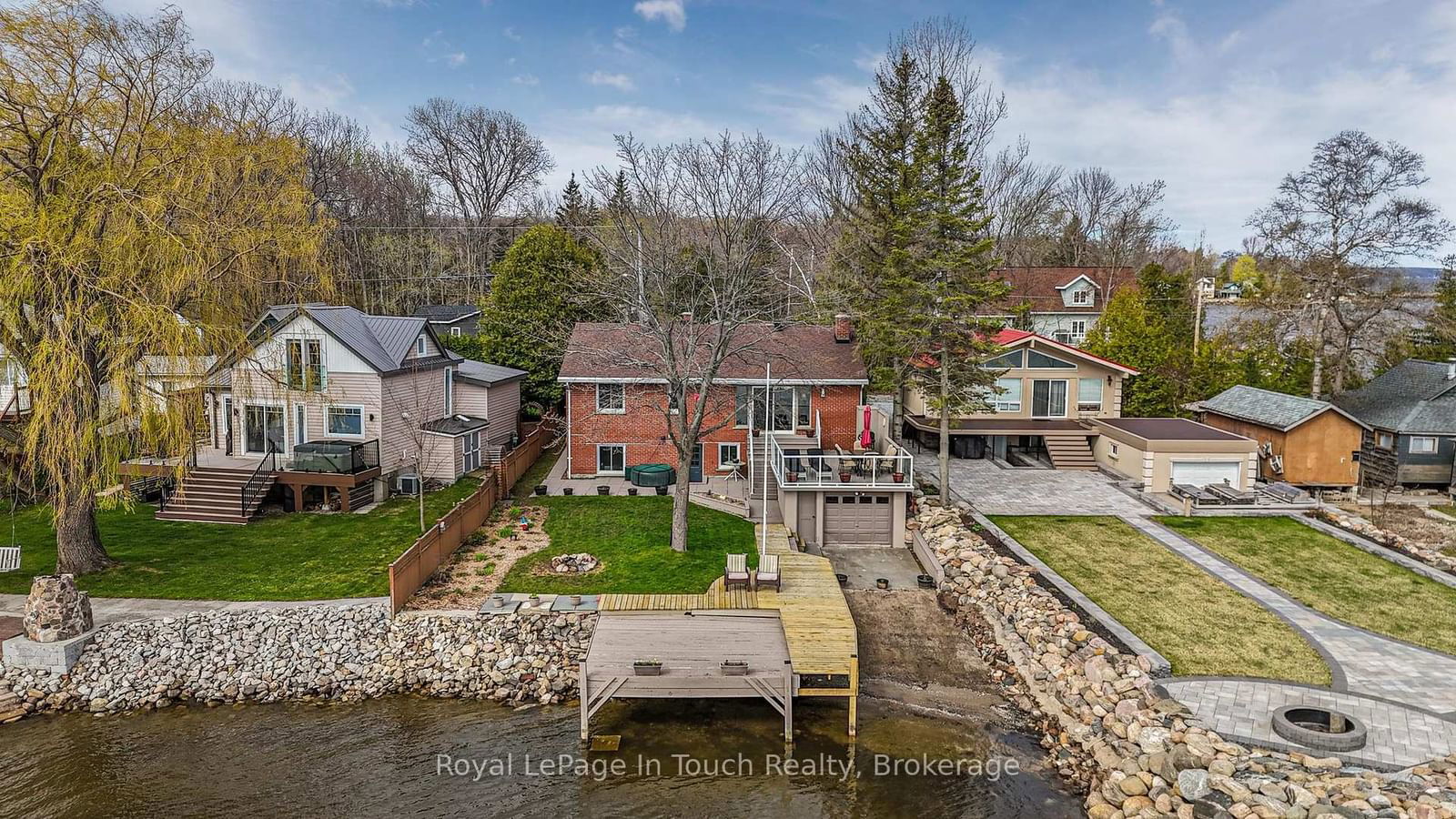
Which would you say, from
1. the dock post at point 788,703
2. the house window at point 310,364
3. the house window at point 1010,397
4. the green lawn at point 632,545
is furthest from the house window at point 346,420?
the house window at point 1010,397

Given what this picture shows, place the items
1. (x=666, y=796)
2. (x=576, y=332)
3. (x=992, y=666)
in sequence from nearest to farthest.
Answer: (x=666, y=796), (x=992, y=666), (x=576, y=332)

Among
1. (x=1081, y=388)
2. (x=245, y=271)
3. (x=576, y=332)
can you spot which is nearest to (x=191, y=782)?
(x=245, y=271)

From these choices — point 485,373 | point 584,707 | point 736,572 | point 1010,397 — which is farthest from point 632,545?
point 1010,397

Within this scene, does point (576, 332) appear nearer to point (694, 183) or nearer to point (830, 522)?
point (694, 183)

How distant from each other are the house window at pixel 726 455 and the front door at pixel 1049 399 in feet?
40.6

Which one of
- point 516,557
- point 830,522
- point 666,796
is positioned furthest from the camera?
point 830,522

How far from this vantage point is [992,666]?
14.4m

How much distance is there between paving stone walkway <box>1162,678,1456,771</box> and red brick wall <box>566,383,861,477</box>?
1405 centimetres

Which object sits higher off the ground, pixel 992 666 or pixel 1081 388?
pixel 1081 388

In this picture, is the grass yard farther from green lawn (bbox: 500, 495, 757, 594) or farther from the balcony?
green lawn (bbox: 500, 495, 757, 594)

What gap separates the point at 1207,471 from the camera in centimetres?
2350

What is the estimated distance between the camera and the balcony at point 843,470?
19844mm

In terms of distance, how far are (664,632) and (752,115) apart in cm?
2148

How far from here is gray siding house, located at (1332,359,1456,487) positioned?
23797mm
